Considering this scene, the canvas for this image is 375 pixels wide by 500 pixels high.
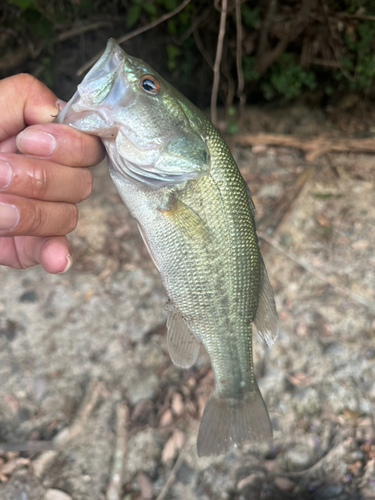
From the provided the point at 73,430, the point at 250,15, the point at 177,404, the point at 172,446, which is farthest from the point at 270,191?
the point at 73,430

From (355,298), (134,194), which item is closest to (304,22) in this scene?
(355,298)

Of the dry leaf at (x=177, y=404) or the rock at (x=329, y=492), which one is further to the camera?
the dry leaf at (x=177, y=404)

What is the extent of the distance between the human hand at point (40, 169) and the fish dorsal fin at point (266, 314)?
95 centimetres

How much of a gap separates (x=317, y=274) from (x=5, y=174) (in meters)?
2.55

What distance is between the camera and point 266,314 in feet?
5.37

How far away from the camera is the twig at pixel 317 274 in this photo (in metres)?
2.77

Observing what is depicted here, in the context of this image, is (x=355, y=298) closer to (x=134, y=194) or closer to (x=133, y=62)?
(x=134, y=194)

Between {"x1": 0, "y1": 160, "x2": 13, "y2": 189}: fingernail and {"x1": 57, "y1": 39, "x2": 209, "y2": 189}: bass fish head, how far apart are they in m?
0.28

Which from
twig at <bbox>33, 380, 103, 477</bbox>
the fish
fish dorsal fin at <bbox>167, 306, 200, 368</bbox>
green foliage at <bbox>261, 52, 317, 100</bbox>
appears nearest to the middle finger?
the fish

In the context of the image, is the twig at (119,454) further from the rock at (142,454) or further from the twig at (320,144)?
the twig at (320,144)

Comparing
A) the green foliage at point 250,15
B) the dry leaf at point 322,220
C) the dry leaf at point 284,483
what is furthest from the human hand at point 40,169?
the green foliage at point 250,15

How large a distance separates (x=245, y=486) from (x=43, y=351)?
1606mm

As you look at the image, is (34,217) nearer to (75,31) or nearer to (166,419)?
(166,419)

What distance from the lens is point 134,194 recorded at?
1.39m
